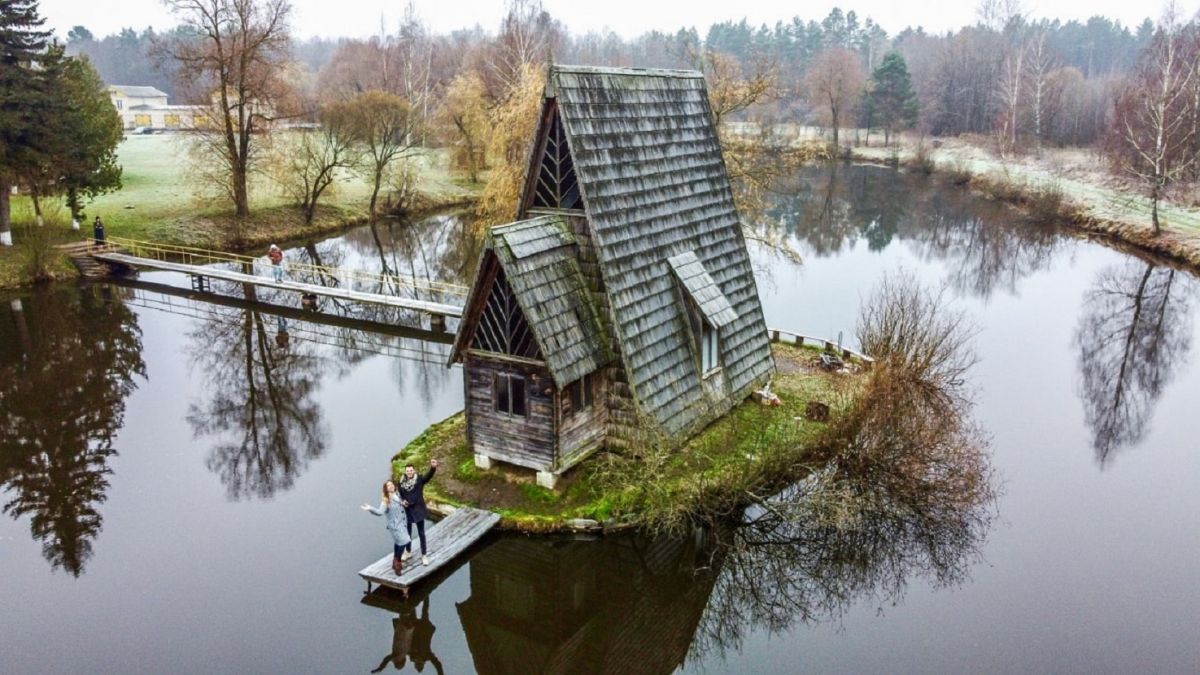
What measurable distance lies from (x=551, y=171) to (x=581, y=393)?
425 cm

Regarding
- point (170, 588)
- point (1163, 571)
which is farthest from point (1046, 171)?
point (170, 588)

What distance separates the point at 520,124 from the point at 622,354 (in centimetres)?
1706

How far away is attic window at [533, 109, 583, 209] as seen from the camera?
15.7m

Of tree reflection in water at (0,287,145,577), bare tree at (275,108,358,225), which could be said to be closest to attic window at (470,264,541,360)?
tree reflection in water at (0,287,145,577)

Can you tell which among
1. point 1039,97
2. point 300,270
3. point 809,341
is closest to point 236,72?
point 300,270

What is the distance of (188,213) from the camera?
140 feet

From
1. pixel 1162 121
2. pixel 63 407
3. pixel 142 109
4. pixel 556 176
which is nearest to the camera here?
pixel 556 176

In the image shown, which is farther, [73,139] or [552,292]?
[73,139]

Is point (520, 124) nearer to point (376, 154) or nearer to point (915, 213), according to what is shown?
point (376, 154)

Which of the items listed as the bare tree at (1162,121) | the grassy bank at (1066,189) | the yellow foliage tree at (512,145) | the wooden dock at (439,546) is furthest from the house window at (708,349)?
the bare tree at (1162,121)

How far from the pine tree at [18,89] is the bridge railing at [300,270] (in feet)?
15.6

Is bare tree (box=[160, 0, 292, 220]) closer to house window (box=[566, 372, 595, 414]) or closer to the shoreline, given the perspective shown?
house window (box=[566, 372, 595, 414])

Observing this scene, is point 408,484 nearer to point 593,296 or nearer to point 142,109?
Result: point 593,296

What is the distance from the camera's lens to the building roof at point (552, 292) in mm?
14727
